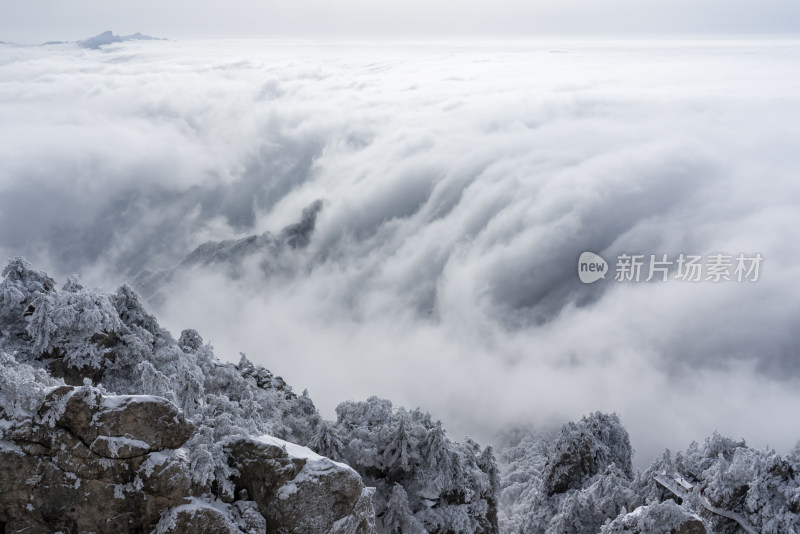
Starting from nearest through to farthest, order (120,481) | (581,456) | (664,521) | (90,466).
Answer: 1. (90,466)
2. (120,481)
3. (664,521)
4. (581,456)

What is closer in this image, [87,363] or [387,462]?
[87,363]

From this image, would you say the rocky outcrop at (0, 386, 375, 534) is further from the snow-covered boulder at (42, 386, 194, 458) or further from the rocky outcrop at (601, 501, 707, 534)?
the rocky outcrop at (601, 501, 707, 534)

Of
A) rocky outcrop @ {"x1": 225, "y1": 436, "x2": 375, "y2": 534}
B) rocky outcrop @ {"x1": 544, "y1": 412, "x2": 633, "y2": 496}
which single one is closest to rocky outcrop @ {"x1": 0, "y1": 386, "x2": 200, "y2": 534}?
rocky outcrop @ {"x1": 225, "y1": 436, "x2": 375, "y2": 534}

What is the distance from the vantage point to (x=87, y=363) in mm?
28281

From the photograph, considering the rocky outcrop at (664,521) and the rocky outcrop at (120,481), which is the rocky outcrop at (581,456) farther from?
the rocky outcrop at (120,481)

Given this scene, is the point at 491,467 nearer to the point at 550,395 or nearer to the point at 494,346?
the point at 550,395

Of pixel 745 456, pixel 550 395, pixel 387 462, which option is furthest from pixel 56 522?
pixel 550 395

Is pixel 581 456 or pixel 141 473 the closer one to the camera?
pixel 141 473

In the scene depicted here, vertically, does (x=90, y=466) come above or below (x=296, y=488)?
above

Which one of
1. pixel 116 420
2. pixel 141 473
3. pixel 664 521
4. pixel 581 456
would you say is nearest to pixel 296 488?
pixel 141 473

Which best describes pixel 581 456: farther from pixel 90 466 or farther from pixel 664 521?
pixel 90 466

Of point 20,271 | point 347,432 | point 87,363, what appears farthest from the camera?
point 347,432

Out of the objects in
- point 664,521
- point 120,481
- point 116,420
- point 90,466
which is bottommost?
point 664,521

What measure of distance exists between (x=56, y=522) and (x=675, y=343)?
19809cm
